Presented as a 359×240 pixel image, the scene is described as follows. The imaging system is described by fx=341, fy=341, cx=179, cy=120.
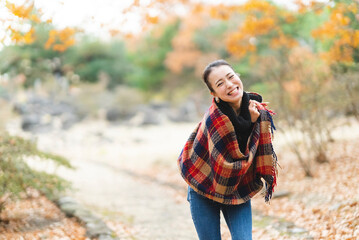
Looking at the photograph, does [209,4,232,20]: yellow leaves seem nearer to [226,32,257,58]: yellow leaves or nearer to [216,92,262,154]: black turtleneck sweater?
[226,32,257,58]: yellow leaves

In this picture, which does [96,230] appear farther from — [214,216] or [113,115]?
[113,115]

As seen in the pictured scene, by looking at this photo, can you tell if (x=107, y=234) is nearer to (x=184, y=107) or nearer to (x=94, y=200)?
(x=94, y=200)

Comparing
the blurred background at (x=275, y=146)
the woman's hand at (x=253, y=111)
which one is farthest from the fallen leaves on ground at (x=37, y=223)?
the woman's hand at (x=253, y=111)

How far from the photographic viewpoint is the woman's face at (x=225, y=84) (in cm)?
195

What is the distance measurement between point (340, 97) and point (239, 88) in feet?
16.6

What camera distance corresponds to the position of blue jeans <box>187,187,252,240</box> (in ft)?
6.57

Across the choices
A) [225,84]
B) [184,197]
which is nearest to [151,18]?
[184,197]

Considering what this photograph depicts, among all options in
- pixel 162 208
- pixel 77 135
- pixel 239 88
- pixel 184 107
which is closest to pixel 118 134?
pixel 77 135

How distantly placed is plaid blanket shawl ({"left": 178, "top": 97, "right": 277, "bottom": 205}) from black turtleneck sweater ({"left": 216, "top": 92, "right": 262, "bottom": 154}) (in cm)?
4

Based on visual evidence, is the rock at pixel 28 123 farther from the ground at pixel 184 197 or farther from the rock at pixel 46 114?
the ground at pixel 184 197

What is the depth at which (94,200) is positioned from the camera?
623cm

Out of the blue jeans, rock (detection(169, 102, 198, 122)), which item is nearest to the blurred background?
the blue jeans

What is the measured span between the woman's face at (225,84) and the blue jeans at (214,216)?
62 cm

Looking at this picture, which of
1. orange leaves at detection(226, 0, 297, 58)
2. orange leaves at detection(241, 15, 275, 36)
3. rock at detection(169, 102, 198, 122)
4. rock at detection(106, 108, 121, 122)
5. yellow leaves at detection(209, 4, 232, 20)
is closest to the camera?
orange leaves at detection(226, 0, 297, 58)
